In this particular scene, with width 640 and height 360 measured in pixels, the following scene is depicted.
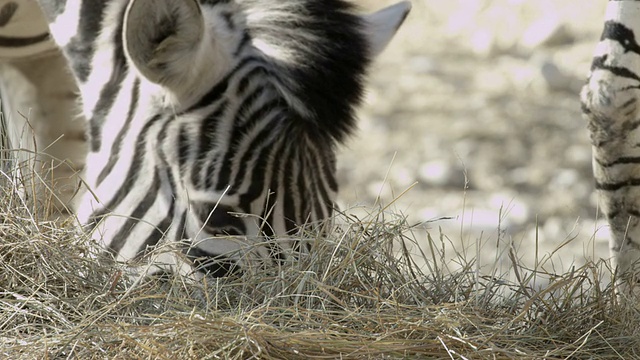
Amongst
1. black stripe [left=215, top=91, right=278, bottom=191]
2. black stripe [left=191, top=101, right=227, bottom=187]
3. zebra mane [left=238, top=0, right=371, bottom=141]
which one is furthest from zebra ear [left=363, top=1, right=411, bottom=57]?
black stripe [left=191, top=101, right=227, bottom=187]

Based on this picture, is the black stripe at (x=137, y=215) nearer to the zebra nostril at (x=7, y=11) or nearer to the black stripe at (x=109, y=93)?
the black stripe at (x=109, y=93)

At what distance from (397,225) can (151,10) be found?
893 mm

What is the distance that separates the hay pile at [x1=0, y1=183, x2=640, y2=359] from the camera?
7.24 ft

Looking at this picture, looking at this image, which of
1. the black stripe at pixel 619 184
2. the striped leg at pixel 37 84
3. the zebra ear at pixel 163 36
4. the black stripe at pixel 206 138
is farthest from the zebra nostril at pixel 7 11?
the black stripe at pixel 619 184

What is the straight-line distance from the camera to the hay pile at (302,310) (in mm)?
2207

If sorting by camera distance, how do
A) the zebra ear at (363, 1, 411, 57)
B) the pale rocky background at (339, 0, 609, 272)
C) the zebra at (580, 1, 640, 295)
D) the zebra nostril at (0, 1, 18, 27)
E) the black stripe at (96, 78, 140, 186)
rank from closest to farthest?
the black stripe at (96, 78, 140, 186) < the zebra ear at (363, 1, 411, 57) < the zebra at (580, 1, 640, 295) < the zebra nostril at (0, 1, 18, 27) < the pale rocky background at (339, 0, 609, 272)

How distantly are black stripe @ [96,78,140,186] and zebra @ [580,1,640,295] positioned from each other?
151cm

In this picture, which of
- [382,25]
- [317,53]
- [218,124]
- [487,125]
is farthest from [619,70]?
[487,125]

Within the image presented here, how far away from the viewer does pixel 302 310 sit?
7.77 ft

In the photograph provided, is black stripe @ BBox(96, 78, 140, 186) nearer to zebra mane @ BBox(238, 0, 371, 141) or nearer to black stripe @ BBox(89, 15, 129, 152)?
black stripe @ BBox(89, 15, 129, 152)

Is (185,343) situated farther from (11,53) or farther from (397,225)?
(11,53)

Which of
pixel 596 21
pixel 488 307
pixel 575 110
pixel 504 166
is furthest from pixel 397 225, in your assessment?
pixel 596 21

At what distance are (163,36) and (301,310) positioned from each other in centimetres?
92

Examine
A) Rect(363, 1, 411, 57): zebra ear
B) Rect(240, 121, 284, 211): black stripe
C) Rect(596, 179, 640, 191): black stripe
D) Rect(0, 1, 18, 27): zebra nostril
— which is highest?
Rect(363, 1, 411, 57): zebra ear
